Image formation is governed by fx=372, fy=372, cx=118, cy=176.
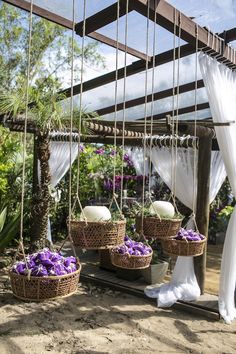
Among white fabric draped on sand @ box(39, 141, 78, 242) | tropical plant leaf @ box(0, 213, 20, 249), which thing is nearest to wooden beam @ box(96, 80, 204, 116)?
white fabric draped on sand @ box(39, 141, 78, 242)

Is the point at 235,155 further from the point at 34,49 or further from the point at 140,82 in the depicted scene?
the point at 34,49

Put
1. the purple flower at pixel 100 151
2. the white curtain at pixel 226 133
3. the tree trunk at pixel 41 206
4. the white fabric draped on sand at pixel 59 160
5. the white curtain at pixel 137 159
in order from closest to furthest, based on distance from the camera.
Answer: the white curtain at pixel 226 133 < the tree trunk at pixel 41 206 < the white fabric draped on sand at pixel 59 160 < the purple flower at pixel 100 151 < the white curtain at pixel 137 159

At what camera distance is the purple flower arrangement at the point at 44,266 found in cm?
142

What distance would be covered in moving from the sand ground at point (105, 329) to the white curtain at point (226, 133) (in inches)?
8.8

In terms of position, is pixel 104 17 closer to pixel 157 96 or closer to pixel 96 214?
pixel 96 214

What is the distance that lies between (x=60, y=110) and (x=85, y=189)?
3.15 m

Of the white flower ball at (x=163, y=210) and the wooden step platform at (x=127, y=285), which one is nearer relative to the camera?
the white flower ball at (x=163, y=210)

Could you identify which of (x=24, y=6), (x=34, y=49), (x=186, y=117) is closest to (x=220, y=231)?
(x=186, y=117)

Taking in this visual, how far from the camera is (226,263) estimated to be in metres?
3.22

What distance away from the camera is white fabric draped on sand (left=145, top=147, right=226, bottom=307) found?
11.4ft

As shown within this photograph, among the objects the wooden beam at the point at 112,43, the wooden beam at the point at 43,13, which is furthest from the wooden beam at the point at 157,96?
the wooden beam at the point at 43,13

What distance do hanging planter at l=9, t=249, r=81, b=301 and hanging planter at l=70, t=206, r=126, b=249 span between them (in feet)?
0.84

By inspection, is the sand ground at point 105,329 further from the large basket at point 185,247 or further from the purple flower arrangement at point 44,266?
the purple flower arrangement at point 44,266

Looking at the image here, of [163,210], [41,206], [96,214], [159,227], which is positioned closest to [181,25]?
[163,210]
